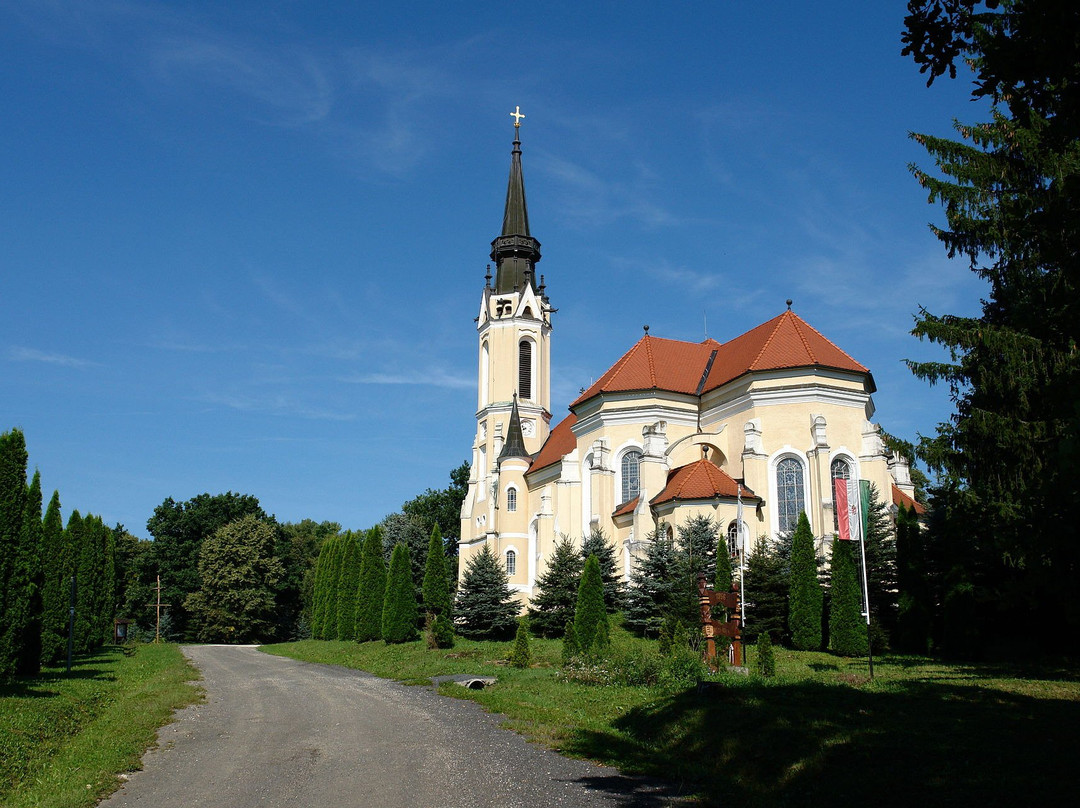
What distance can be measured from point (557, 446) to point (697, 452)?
1086cm

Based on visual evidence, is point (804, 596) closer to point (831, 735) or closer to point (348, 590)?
point (831, 735)

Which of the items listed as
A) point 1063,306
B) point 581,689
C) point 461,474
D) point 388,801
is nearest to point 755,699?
point 581,689

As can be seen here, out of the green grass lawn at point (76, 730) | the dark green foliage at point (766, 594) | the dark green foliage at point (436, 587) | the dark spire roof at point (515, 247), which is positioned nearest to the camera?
the green grass lawn at point (76, 730)

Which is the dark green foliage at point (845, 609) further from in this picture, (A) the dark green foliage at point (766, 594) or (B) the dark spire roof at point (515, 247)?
(B) the dark spire roof at point (515, 247)

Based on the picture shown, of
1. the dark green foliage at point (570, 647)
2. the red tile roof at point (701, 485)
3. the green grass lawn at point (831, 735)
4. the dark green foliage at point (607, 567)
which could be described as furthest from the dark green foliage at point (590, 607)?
the green grass lawn at point (831, 735)

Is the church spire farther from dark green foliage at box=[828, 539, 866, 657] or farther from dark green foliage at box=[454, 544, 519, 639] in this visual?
dark green foliage at box=[828, 539, 866, 657]

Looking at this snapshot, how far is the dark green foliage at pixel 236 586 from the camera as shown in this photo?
55812 mm

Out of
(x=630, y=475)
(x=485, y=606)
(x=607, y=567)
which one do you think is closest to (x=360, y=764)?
A: (x=485, y=606)

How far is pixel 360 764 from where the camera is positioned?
10.0m

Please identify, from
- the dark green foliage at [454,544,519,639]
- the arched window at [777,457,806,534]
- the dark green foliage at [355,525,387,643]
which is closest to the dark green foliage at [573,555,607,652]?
the dark green foliage at [454,544,519,639]

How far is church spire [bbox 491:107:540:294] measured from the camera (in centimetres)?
5781

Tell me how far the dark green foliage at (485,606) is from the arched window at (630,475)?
346 inches

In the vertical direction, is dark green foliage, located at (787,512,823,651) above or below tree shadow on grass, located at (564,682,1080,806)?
above

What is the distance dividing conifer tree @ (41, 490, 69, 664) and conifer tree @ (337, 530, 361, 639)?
17150 mm
